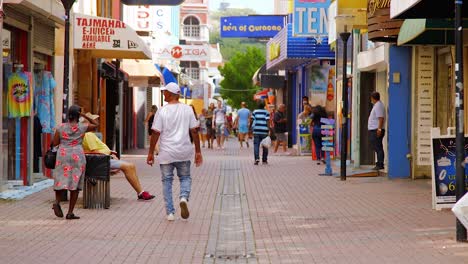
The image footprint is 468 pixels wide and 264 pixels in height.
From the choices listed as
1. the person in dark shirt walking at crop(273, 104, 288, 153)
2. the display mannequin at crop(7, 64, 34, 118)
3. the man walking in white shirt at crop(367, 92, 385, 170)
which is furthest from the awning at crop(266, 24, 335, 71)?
the display mannequin at crop(7, 64, 34, 118)

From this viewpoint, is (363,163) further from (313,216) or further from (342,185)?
(313,216)

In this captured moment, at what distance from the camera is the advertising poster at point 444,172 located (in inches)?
532

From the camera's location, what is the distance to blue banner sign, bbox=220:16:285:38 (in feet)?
169

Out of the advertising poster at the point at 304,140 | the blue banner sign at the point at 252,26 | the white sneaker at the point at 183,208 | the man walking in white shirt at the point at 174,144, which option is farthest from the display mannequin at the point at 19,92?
the blue banner sign at the point at 252,26

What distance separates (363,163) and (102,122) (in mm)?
8738

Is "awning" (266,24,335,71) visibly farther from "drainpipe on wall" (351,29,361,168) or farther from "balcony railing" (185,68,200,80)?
"balcony railing" (185,68,200,80)

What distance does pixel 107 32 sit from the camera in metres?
21.6

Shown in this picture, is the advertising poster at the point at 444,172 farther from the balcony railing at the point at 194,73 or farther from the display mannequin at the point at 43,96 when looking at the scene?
the balcony railing at the point at 194,73

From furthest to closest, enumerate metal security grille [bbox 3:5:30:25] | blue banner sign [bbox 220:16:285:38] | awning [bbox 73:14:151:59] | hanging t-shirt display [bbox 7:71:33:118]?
blue banner sign [bbox 220:16:285:38] → awning [bbox 73:14:151:59] → hanging t-shirt display [bbox 7:71:33:118] → metal security grille [bbox 3:5:30:25]

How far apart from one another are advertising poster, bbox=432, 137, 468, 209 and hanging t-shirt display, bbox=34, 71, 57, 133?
823 cm

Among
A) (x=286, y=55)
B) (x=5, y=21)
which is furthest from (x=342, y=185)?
(x=286, y=55)

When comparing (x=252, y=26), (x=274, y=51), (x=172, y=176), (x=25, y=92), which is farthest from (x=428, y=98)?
(x=252, y=26)

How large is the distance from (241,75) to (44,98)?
8483 centimetres

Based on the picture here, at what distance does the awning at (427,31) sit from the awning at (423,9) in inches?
48.0
